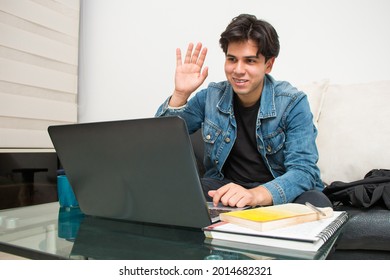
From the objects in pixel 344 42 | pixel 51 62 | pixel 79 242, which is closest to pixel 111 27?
pixel 51 62

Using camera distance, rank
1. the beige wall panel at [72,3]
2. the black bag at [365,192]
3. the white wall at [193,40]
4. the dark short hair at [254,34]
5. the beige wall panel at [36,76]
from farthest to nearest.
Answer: the beige wall panel at [72,3] < the beige wall panel at [36,76] < the white wall at [193,40] < the dark short hair at [254,34] < the black bag at [365,192]

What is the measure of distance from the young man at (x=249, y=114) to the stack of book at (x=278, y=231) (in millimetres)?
376

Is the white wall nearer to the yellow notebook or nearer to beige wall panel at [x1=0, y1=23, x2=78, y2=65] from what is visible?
beige wall panel at [x1=0, y1=23, x2=78, y2=65]

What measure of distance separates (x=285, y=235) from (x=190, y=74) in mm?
771

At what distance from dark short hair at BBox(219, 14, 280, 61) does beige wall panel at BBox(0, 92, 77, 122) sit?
50.5 inches

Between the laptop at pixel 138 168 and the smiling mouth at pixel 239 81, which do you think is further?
the smiling mouth at pixel 239 81

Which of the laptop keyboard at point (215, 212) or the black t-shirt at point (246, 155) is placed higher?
the black t-shirt at point (246, 155)

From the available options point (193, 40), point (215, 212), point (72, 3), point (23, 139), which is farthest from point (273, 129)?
point (72, 3)

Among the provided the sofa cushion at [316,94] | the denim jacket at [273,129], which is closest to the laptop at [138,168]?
the denim jacket at [273,129]

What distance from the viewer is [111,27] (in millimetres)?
2211

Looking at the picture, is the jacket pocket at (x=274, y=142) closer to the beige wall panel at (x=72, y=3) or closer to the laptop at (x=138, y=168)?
the laptop at (x=138, y=168)

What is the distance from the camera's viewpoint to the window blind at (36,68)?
1845mm

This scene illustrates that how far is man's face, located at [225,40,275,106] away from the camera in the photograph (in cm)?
115
